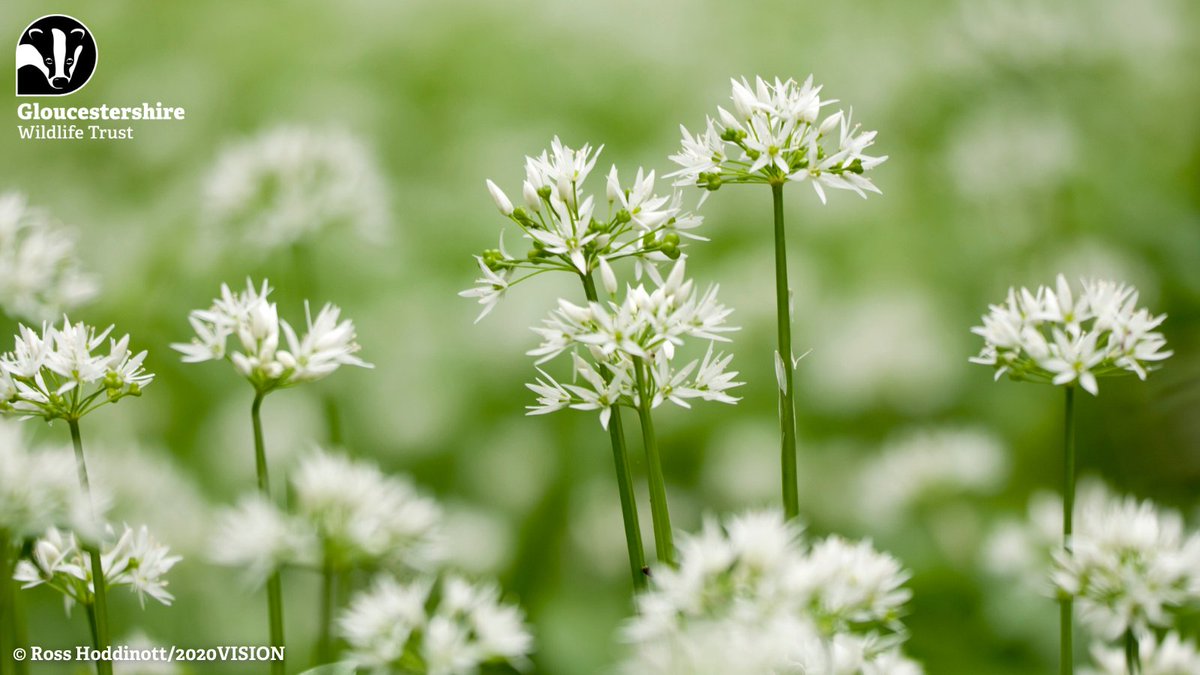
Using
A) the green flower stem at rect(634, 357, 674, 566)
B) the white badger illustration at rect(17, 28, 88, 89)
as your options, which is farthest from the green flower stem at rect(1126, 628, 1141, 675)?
the white badger illustration at rect(17, 28, 88, 89)

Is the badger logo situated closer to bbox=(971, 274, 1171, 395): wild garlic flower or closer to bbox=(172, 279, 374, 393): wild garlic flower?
bbox=(172, 279, 374, 393): wild garlic flower

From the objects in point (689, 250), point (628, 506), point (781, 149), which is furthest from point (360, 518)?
point (689, 250)

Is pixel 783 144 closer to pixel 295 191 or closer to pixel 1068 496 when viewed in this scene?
pixel 1068 496

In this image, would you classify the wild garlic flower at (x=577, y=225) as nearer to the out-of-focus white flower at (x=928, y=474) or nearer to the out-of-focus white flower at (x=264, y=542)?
the out-of-focus white flower at (x=264, y=542)

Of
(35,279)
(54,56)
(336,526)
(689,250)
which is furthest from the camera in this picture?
(689,250)

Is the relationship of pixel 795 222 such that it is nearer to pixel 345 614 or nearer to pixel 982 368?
pixel 982 368

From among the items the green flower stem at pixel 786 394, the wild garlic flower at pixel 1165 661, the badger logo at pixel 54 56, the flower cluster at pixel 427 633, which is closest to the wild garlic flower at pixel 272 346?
the flower cluster at pixel 427 633
